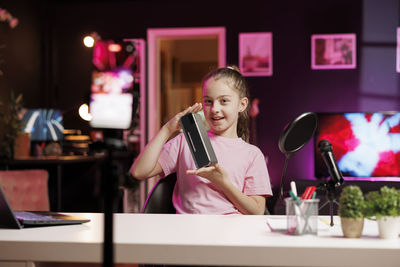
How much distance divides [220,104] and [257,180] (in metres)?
0.32

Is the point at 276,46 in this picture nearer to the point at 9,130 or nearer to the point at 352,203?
the point at 9,130

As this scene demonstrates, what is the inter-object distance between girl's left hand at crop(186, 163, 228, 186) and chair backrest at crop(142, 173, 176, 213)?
254mm

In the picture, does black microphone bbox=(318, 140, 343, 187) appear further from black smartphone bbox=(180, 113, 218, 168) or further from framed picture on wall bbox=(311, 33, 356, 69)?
framed picture on wall bbox=(311, 33, 356, 69)

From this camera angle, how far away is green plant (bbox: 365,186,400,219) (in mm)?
1068

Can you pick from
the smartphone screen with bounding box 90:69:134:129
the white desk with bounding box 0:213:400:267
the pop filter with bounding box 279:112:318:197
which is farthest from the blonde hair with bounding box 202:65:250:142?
the smartphone screen with bounding box 90:69:134:129

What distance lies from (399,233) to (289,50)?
4.26 metres

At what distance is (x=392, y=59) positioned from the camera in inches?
201

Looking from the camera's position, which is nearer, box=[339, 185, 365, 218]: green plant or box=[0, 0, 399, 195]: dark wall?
box=[339, 185, 365, 218]: green plant

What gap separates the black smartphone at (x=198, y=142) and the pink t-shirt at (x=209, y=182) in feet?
0.92

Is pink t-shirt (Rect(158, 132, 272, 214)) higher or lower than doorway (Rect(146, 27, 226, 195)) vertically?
lower

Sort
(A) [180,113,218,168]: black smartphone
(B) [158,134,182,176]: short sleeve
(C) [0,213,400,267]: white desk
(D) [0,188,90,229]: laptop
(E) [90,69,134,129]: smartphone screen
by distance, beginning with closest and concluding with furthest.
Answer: (E) [90,69,134,129]: smartphone screen → (C) [0,213,400,267]: white desk → (D) [0,188,90,229]: laptop → (A) [180,113,218,168]: black smartphone → (B) [158,134,182,176]: short sleeve

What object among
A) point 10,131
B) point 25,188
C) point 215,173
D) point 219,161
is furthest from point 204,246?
point 10,131

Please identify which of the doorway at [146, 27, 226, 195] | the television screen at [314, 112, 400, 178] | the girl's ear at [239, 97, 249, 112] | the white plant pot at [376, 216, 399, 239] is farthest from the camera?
the doorway at [146, 27, 226, 195]

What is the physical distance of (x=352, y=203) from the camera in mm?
1097
